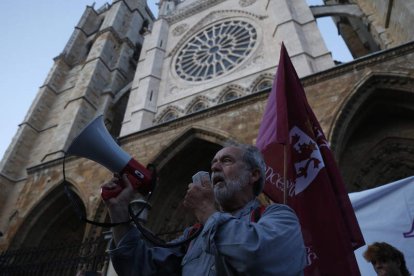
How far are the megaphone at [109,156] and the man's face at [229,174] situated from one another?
0.28m

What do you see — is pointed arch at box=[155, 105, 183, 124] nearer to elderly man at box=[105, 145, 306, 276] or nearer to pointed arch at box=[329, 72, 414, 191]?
pointed arch at box=[329, 72, 414, 191]

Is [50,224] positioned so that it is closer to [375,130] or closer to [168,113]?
[168,113]

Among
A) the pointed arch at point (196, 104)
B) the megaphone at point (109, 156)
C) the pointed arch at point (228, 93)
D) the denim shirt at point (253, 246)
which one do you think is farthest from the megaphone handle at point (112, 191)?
the pointed arch at point (196, 104)

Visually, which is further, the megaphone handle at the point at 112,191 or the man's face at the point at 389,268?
the man's face at the point at 389,268

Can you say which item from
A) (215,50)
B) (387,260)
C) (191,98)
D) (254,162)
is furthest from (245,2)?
(254,162)

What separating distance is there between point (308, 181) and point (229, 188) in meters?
1.27

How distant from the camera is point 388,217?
10.3 ft

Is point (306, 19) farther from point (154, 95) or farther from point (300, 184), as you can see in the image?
point (300, 184)

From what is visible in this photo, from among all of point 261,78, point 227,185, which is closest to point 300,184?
point 227,185

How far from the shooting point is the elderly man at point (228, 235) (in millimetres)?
891

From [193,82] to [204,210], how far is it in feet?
37.7

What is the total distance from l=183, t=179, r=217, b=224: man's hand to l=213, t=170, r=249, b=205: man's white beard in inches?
3.2

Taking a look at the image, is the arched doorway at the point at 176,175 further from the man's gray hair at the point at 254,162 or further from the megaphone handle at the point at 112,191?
the megaphone handle at the point at 112,191

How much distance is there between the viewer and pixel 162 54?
14320 millimetres
